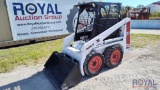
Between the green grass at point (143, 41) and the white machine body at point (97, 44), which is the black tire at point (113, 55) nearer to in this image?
the white machine body at point (97, 44)

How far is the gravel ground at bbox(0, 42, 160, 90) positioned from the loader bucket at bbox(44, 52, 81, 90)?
174 millimetres

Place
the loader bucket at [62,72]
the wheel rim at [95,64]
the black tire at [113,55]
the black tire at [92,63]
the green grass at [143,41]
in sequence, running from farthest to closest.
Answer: the green grass at [143,41] → the black tire at [113,55] → the wheel rim at [95,64] → the black tire at [92,63] → the loader bucket at [62,72]

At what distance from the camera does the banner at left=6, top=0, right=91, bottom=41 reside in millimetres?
9039

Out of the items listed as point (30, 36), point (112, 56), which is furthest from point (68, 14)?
point (112, 56)

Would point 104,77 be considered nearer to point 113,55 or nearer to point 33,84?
point 113,55

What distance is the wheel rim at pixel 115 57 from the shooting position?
4.93m

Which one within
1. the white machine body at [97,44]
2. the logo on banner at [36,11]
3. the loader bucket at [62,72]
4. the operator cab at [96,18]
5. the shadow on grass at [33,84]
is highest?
the logo on banner at [36,11]

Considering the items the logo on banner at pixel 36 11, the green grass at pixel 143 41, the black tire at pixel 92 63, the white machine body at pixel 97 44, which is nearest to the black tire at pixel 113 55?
A: the white machine body at pixel 97 44

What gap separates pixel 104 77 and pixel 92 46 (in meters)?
0.97

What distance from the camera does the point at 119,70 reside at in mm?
4848

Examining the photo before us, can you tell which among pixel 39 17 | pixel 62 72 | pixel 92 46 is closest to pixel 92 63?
pixel 92 46

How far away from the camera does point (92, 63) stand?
435 centimetres

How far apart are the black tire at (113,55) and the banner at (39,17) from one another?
21.0 ft

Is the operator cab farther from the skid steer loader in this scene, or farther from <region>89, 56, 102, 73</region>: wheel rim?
<region>89, 56, 102, 73</region>: wheel rim
